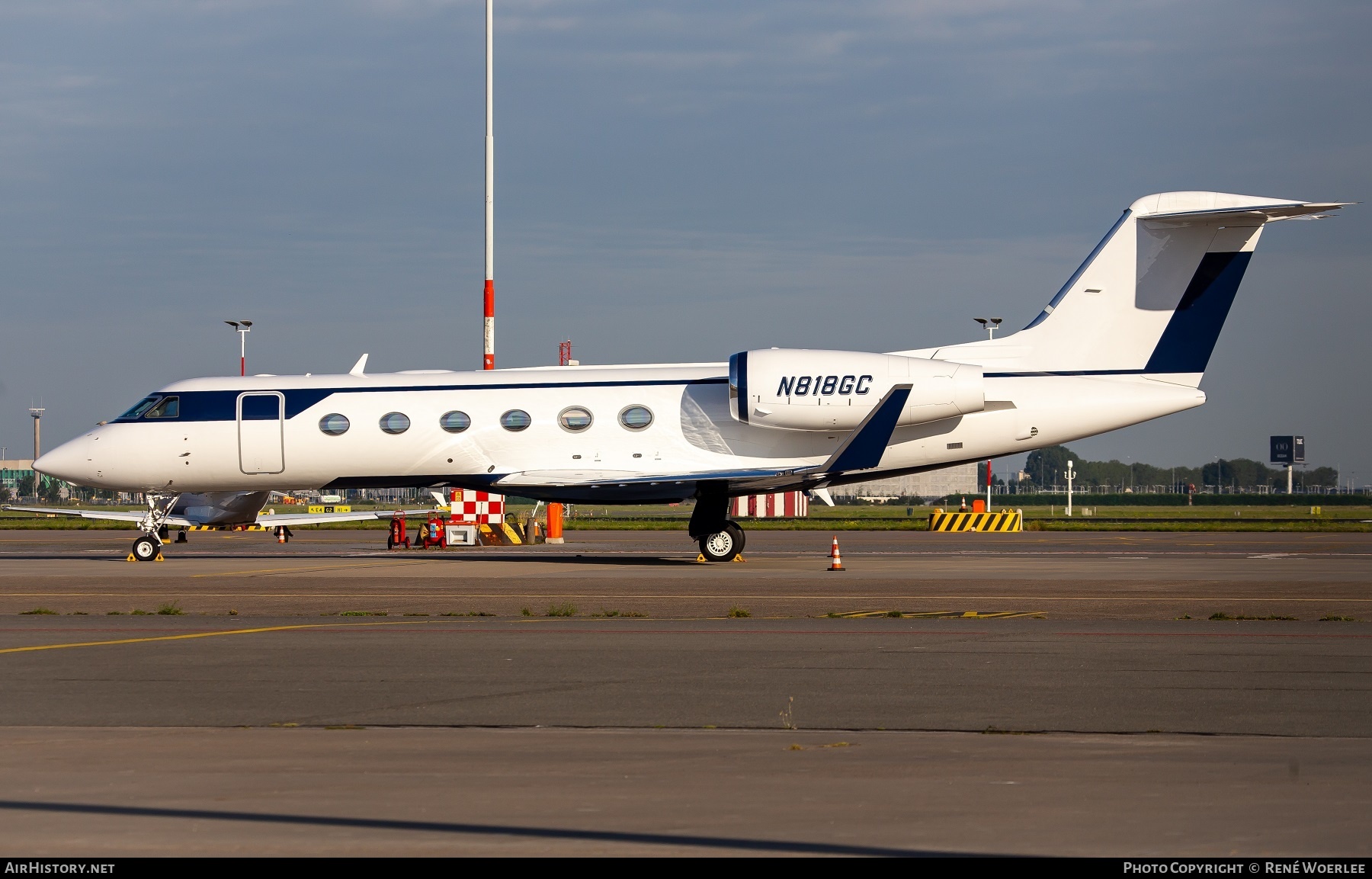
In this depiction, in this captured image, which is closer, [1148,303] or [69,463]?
[1148,303]

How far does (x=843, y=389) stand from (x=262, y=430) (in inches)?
477

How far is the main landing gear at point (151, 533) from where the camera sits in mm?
29453

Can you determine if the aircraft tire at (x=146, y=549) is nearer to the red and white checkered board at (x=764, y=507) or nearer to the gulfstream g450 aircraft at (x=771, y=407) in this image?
the gulfstream g450 aircraft at (x=771, y=407)

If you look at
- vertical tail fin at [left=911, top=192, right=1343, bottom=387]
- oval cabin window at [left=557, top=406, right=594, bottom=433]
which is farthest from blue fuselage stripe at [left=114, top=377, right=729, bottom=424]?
vertical tail fin at [left=911, top=192, right=1343, bottom=387]

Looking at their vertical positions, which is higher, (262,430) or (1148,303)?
(1148,303)

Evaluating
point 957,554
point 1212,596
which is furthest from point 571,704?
point 957,554

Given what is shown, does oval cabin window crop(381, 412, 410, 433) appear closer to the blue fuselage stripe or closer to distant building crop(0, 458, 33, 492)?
the blue fuselage stripe

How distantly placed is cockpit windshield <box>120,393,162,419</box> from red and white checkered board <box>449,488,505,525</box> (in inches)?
348

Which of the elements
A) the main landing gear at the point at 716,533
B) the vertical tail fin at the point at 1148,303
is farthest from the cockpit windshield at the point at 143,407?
the vertical tail fin at the point at 1148,303

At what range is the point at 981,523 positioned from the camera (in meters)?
46.8

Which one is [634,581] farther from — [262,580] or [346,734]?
[346,734]

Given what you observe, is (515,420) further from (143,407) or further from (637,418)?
(143,407)

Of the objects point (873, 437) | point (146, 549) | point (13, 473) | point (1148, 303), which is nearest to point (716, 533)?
point (873, 437)

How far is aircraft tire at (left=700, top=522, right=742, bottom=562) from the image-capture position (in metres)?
27.5
